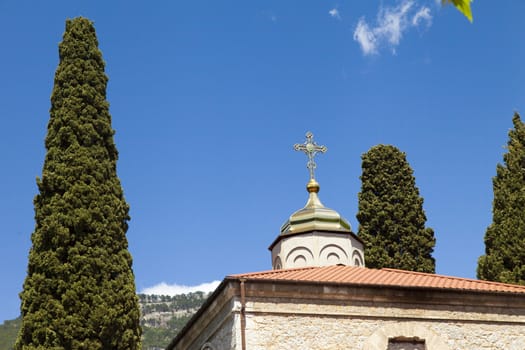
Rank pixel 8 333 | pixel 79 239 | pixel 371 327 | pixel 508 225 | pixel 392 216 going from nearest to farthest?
1. pixel 371 327
2. pixel 79 239
3. pixel 508 225
4. pixel 392 216
5. pixel 8 333

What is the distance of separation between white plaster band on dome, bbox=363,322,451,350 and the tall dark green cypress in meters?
6.31

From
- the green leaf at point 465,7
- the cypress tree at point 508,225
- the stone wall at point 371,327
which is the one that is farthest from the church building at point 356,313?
the green leaf at point 465,7

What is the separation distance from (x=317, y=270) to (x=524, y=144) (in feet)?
42.9

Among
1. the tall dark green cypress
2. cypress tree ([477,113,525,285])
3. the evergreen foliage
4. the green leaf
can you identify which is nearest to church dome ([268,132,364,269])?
the tall dark green cypress

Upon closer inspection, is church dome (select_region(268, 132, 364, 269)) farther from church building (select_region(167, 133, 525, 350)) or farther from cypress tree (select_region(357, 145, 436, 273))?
cypress tree (select_region(357, 145, 436, 273))

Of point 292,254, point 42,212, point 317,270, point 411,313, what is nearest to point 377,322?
point 411,313

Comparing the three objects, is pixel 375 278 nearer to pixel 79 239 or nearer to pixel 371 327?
pixel 371 327

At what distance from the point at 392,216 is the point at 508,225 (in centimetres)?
513

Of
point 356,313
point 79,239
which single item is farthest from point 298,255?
point 79,239

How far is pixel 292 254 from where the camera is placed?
19.4 m

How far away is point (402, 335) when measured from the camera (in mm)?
13898

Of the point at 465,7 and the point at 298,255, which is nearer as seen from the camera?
the point at 465,7

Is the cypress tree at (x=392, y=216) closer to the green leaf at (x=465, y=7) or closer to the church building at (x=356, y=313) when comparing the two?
the church building at (x=356, y=313)

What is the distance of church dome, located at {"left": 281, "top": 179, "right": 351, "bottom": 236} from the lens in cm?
1944
